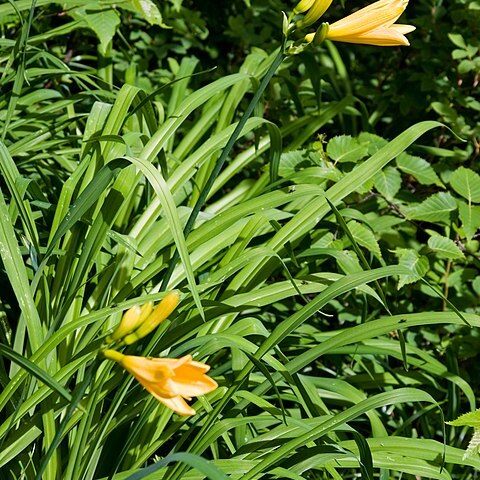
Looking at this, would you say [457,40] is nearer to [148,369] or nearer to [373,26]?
[373,26]

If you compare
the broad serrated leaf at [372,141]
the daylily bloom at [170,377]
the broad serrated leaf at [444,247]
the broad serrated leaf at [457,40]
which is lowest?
the broad serrated leaf at [444,247]

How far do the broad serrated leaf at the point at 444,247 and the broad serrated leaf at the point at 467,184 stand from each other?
0.14 m

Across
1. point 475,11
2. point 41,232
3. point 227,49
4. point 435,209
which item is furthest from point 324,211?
point 227,49

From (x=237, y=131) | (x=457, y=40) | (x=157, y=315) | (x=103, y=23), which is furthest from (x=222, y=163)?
(x=457, y=40)

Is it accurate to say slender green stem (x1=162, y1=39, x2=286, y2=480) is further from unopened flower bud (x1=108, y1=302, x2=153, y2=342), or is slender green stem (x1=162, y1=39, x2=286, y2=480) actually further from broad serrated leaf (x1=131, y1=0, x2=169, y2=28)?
broad serrated leaf (x1=131, y1=0, x2=169, y2=28)

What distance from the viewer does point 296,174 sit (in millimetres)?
2285

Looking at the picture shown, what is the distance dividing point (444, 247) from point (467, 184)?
8.0 inches

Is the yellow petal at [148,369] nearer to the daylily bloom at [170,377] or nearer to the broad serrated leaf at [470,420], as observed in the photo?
the daylily bloom at [170,377]

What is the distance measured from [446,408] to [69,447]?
3.75 feet

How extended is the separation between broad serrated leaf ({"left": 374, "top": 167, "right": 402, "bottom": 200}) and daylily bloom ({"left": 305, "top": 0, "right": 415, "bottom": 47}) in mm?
904

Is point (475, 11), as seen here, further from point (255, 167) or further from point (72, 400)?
point (72, 400)

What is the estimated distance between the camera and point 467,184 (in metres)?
2.38

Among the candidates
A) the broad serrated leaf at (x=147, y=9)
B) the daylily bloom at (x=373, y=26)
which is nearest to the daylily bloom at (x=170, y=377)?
the daylily bloom at (x=373, y=26)

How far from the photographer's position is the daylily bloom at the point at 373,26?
1.54 m
